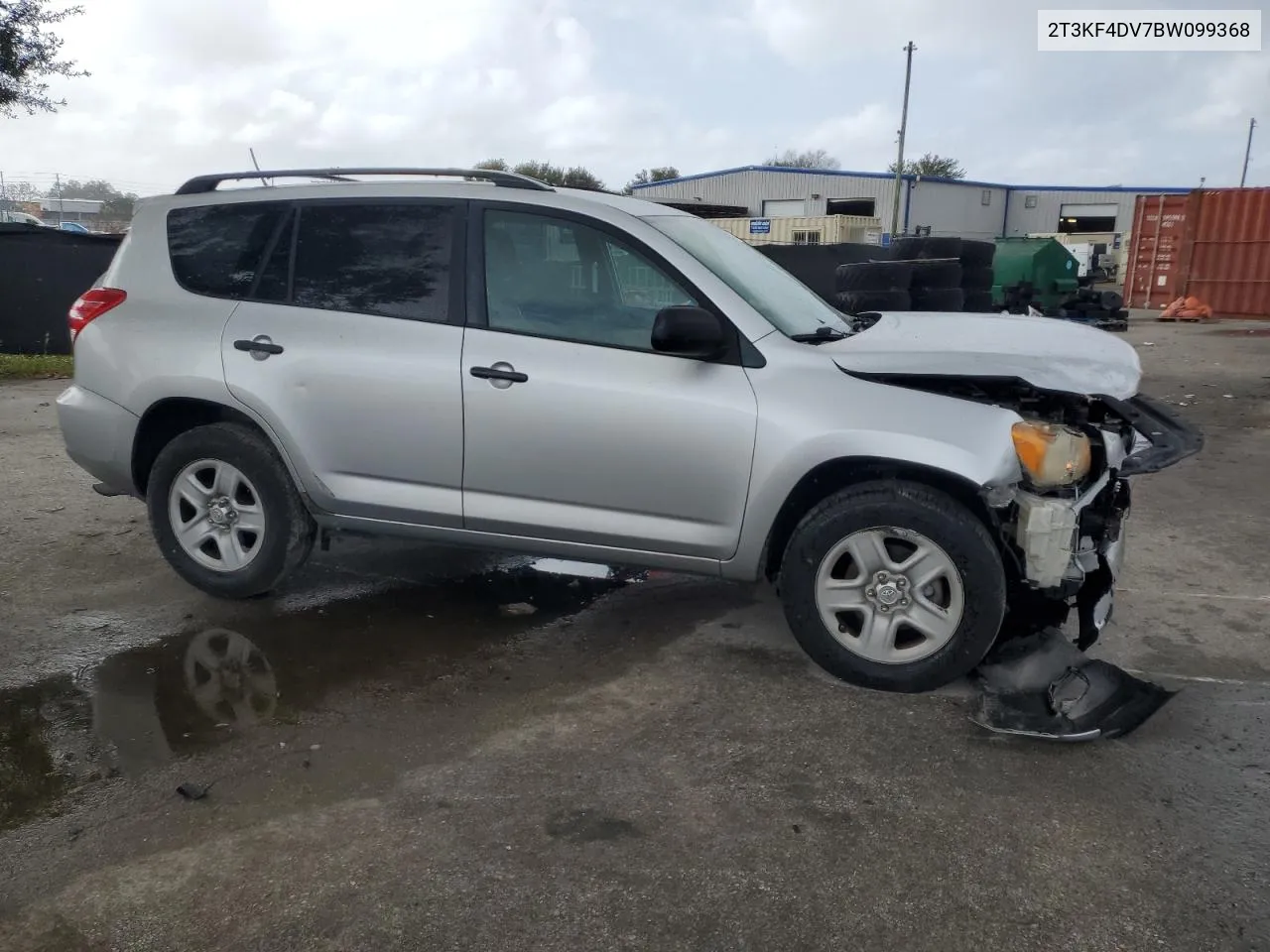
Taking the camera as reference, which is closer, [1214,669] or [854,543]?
[854,543]

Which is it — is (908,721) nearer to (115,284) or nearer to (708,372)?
(708,372)

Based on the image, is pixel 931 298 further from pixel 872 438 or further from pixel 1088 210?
pixel 1088 210

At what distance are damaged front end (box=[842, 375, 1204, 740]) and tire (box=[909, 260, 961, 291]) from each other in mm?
7795

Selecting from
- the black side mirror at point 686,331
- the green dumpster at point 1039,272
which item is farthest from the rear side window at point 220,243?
the green dumpster at point 1039,272

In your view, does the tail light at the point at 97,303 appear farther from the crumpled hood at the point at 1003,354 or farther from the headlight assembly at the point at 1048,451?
the headlight assembly at the point at 1048,451

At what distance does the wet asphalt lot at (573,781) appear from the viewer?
254 centimetres

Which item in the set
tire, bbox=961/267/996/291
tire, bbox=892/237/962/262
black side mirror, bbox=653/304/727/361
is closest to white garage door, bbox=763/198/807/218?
tire, bbox=961/267/996/291

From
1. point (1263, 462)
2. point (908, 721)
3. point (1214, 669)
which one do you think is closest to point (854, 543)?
point (908, 721)

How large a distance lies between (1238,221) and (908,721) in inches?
943

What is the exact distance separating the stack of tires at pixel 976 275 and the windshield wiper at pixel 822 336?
380 inches

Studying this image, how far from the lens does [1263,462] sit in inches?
308

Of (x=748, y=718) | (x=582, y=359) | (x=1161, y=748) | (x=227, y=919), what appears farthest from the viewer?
(x=582, y=359)

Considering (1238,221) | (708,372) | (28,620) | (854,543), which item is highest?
(1238,221)

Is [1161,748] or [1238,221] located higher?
[1238,221]
